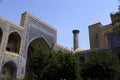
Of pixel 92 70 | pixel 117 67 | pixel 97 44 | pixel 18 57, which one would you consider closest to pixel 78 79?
pixel 92 70

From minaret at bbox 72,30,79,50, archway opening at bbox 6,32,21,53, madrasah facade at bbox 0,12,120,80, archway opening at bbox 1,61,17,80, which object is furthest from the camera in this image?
minaret at bbox 72,30,79,50

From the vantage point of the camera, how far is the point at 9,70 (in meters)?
17.9

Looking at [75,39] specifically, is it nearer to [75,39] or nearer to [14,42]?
[75,39]

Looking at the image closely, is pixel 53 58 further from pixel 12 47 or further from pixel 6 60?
pixel 12 47

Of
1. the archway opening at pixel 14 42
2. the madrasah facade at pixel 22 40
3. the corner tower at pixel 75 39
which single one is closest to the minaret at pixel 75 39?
the corner tower at pixel 75 39

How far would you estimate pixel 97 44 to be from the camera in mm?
25891

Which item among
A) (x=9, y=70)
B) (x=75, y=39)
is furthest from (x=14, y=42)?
(x=75, y=39)

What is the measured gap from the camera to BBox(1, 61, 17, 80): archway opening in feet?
56.7

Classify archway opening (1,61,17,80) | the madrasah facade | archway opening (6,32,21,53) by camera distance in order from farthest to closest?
archway opening (6,32,21,53) → archway opening (1,61,17,80) → the madrasah facade

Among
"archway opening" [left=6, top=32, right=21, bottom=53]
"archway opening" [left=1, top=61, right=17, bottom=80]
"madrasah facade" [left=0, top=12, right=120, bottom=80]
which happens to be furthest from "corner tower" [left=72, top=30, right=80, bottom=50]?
"archway opening" [left=1, top=61, right=17, bottom=80]

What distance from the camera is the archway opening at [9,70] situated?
17281mm

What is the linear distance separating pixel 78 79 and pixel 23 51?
7.35 m

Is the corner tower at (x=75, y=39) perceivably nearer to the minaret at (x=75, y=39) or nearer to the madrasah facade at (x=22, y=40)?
the minaret at (x=75, y=39)

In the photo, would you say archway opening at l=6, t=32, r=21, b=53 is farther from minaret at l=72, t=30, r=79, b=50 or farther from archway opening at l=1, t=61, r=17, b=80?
minaret at l=72, t=30, r=79, b=50
